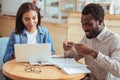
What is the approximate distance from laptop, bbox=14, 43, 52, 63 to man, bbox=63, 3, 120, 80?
0.76 feet

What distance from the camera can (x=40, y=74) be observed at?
5.16ft

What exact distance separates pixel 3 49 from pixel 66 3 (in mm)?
1522

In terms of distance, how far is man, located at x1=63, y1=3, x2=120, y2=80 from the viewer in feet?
5.16

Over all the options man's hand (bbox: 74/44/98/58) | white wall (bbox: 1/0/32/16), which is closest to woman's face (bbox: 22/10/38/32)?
man's hand (bbox: 74/44/98/58)

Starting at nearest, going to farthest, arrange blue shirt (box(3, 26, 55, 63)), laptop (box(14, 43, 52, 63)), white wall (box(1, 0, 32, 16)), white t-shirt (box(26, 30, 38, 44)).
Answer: laptop (box(14, 43, 52, 63)) < blue shirt (box(3, 26, 55, 63)) < white t-shirt (box(26, 30, 38, 44)) < white wall (box(1, 0, 32, 16))

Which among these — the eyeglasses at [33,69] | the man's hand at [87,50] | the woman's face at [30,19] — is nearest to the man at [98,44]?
the man's hand at [87,50]

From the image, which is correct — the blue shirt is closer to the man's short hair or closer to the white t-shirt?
the white t-shirt

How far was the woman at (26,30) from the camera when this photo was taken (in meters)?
2.13

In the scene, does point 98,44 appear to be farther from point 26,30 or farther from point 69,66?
point 26,30

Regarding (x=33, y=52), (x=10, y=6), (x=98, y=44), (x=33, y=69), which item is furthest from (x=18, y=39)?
(x=10, y=6)

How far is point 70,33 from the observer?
3.50 meters

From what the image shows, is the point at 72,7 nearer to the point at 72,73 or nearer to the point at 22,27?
the point at 22,27

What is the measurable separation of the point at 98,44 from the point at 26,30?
0.79 meters

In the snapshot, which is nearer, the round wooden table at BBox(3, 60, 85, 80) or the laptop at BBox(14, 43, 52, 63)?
the round wooden table at BBox(3, 60, 85, 80)
